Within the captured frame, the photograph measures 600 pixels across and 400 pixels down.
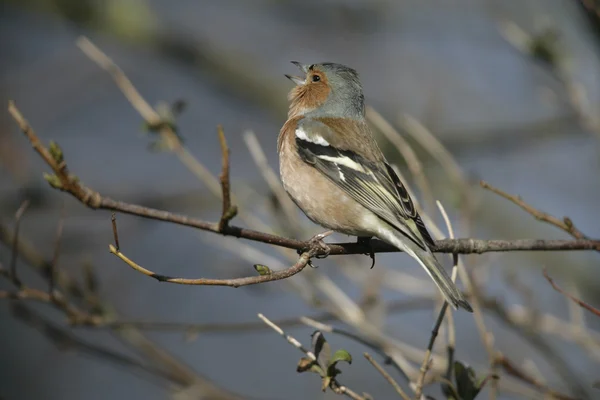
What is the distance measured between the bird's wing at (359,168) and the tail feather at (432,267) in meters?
0.05

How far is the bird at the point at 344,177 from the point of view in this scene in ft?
14.2

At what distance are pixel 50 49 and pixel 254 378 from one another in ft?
19.9

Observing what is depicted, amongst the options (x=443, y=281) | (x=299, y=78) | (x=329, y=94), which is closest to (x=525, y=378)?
(x=443, y=281)

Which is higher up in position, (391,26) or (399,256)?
(391,26)

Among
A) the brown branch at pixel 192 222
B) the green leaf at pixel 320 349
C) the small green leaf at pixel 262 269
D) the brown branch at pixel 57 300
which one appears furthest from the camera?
the brown branch at pixel 57 300

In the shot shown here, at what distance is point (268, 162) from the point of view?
27.1ft

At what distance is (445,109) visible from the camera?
30.0 ft

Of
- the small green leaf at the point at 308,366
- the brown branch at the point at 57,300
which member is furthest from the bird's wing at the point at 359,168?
the brown branch at the point at 57,300

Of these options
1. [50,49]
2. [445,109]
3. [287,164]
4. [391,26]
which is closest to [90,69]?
[50,49]

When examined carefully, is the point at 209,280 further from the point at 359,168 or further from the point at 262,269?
the point at 359,168

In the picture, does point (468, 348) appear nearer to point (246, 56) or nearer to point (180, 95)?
point (246, 56)

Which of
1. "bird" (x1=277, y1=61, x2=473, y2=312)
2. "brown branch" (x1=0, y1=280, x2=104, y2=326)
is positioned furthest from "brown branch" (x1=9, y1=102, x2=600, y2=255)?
"brown branch" (x1=0, y1=280, x2=104, y2=326)

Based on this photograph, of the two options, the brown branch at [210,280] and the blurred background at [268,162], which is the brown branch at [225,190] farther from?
the blurred background at [268,162]

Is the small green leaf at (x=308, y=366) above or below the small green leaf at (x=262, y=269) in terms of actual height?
below
